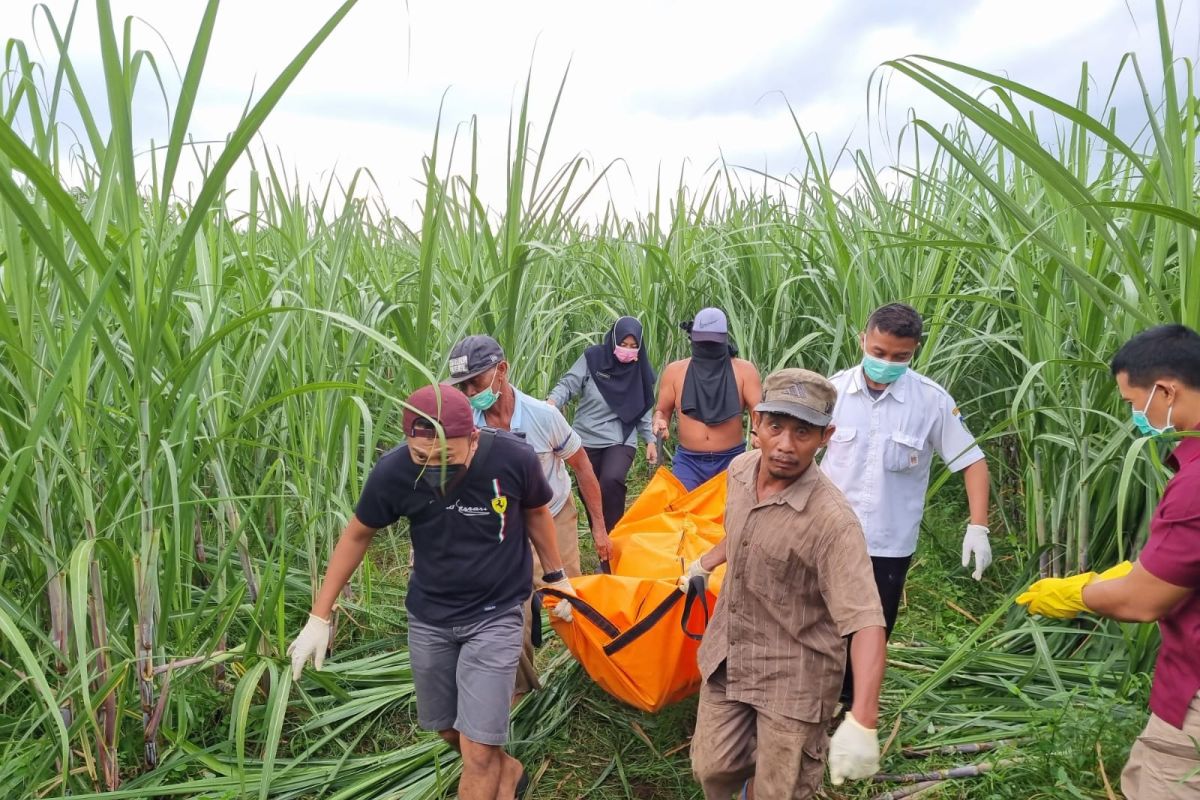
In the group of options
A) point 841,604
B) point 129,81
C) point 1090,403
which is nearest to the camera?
point 129,81

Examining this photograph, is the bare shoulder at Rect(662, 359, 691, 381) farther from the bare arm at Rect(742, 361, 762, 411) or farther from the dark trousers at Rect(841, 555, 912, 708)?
the dark trousers at Rect(841, 555, 912, 708)

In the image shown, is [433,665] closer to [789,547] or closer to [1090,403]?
[789,547]

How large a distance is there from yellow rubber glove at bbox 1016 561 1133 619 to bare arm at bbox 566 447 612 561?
1.81 m

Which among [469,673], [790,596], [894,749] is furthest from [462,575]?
[894,749]

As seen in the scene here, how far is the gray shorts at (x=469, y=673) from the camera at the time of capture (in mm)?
2455

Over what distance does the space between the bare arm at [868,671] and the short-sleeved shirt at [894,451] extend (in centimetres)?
107

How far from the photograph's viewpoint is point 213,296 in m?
2.47

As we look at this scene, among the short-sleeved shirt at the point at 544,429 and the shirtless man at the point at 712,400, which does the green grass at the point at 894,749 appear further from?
the shirtless man at the point at 712,400

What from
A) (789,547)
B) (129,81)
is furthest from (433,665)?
(129,81)

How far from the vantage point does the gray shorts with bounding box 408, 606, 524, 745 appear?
2455mm

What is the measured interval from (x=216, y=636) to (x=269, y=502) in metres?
1.11

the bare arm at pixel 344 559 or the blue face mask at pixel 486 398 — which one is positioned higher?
the blue face mask at pixel 486 398

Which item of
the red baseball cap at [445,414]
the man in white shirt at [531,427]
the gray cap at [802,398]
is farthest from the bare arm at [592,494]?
the gray cap at [802,398]

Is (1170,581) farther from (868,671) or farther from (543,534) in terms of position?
(543,534)
